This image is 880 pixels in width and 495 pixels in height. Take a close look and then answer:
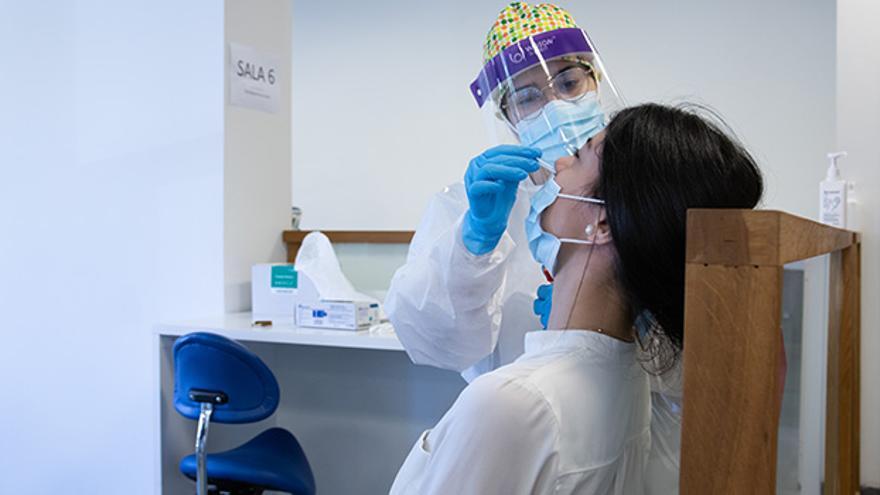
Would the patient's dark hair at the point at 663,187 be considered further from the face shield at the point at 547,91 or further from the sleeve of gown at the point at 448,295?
the sleeve of gown at the point at 448,295

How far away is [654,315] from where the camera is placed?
31.8 inches

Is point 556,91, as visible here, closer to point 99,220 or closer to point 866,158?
point 866,158

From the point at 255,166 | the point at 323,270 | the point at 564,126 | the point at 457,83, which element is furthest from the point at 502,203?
the point at 457,83

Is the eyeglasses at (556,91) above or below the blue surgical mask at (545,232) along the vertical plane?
above

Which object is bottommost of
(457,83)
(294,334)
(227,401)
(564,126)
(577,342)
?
(227,401)

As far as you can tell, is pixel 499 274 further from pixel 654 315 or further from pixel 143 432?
pixel 143 432

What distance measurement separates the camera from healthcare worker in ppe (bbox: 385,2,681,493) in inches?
40.2

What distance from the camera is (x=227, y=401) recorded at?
60.8 inches

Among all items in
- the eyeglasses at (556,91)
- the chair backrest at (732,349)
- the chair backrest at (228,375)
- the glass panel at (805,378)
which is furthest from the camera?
the chair backrest at (228,375)

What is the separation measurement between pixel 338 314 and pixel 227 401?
0.34 metres

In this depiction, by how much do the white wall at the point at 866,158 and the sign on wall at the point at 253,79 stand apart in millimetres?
1550

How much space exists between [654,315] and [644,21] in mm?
3410

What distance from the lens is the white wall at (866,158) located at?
1569mm

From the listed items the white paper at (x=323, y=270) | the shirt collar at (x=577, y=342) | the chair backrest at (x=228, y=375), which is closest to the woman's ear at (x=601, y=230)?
the shirt collar at (x=577, y=342)
